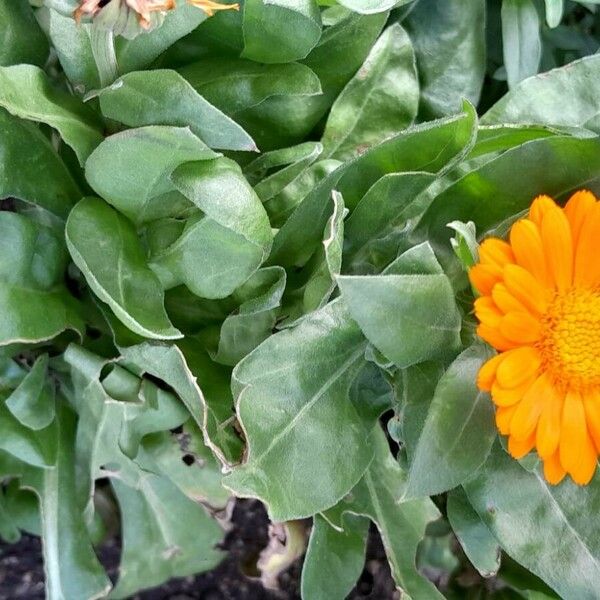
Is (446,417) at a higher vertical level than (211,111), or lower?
lower

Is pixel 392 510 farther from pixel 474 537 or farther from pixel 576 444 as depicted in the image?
pixel 576 444

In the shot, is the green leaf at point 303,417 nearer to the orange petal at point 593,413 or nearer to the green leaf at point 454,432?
the green leaf at point 454,432

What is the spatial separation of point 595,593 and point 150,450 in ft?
1.55

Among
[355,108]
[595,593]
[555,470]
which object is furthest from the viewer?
[355,108]

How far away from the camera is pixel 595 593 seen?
0.80 m

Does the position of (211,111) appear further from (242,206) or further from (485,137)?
(485,137)

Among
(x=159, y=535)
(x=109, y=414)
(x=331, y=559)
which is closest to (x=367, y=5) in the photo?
(x=109, y=414)

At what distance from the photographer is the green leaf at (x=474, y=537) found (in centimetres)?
86

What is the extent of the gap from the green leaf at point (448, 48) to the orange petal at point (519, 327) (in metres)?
0.35

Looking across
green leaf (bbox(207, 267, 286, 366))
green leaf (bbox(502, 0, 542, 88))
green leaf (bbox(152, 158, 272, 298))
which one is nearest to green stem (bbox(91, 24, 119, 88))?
green leaf (bbox(152, 158, 272, 298))

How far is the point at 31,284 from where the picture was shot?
2.71ft

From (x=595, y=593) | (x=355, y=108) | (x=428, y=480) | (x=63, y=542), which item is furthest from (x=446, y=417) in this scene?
(x=63, y=542)

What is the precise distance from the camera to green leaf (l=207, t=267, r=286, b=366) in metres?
Result: 0.81

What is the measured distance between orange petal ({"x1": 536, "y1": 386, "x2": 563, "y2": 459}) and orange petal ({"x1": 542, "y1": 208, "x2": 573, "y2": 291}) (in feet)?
0.29
